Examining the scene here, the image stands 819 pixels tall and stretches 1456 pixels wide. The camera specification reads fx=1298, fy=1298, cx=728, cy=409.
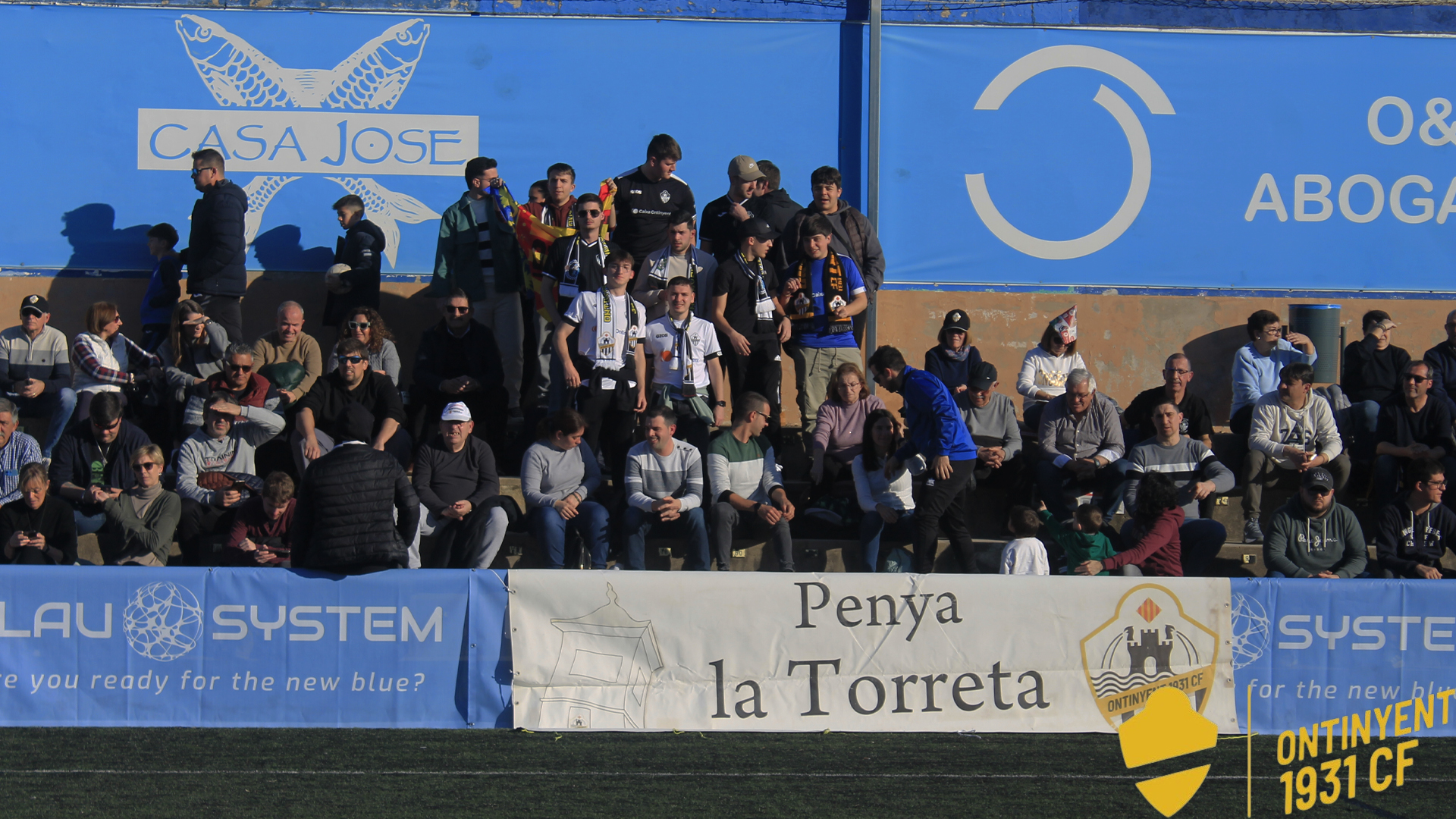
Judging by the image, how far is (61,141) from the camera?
11016mm

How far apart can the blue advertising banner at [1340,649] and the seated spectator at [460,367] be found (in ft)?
17.2

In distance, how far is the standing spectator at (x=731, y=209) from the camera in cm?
990

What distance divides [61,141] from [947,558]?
26.9 ft

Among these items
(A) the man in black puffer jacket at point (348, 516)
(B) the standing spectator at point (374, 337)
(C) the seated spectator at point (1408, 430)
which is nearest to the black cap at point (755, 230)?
(B) the standing spectator at point (374, 337)

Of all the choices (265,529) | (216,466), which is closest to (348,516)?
(265,529)

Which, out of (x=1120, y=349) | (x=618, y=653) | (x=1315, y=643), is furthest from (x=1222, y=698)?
(x=1120, y=349)

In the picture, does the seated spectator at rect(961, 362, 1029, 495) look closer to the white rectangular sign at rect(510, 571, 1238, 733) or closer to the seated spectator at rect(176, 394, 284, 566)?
the white rectangular sign at rect(510, 571, 1238, 733)

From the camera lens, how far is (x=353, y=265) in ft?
33.3

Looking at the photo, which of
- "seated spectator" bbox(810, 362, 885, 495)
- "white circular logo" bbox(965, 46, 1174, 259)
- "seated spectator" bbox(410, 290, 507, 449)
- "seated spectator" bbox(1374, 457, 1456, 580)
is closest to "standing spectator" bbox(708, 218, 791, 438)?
"seated spectator" bbox(810, 362, 885, 495)

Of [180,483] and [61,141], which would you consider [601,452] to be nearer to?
[180,483]

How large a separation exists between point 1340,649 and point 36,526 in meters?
7.45

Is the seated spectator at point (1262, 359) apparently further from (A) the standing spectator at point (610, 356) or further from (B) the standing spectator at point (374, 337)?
(B) the standing spectator at point (374, 337)

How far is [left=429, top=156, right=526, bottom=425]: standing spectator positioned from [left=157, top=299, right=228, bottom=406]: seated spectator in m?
1.66

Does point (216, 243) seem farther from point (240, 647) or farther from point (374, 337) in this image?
point (240, 647)
